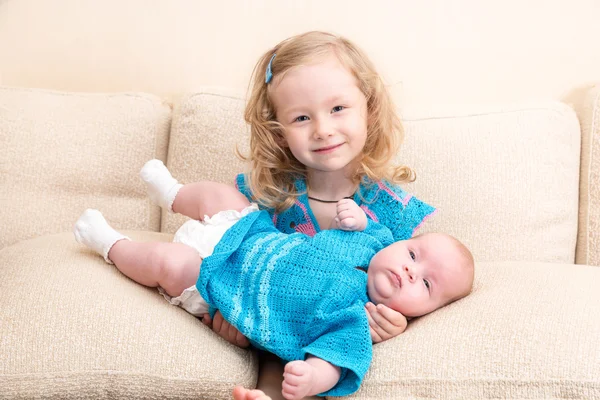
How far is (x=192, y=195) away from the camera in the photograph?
1.66 meters

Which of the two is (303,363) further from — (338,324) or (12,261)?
(12,261)

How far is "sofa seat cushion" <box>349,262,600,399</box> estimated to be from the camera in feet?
3.87

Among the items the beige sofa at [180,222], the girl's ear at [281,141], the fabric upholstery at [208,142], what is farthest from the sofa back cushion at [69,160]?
the girl's ear at [281,141]

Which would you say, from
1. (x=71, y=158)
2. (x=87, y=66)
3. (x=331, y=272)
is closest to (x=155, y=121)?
(x=71, y=158)

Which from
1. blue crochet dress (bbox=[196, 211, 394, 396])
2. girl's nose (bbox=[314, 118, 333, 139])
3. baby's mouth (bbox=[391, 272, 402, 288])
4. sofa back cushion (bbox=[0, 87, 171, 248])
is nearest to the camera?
blue crochet dress (bbox=[196, 211, 394, 396])

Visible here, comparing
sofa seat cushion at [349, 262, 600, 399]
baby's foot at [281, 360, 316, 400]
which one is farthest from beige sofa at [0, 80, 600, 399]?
baby's foot at [281, 360, 316, 400]

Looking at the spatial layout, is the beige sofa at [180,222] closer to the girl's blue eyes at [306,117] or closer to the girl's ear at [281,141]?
the girl's ear at [281,141]

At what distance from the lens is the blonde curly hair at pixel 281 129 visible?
163cm

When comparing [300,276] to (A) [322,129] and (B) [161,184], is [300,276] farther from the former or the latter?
(B) [161,184]

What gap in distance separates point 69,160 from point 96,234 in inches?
21.0

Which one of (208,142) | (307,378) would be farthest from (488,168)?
(307,378)

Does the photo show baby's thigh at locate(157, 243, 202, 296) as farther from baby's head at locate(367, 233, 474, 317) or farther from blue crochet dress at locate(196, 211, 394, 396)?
baby's head at locate(367, 233, 474, 317)

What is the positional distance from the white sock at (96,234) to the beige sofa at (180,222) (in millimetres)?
32

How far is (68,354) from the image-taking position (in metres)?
1.27
